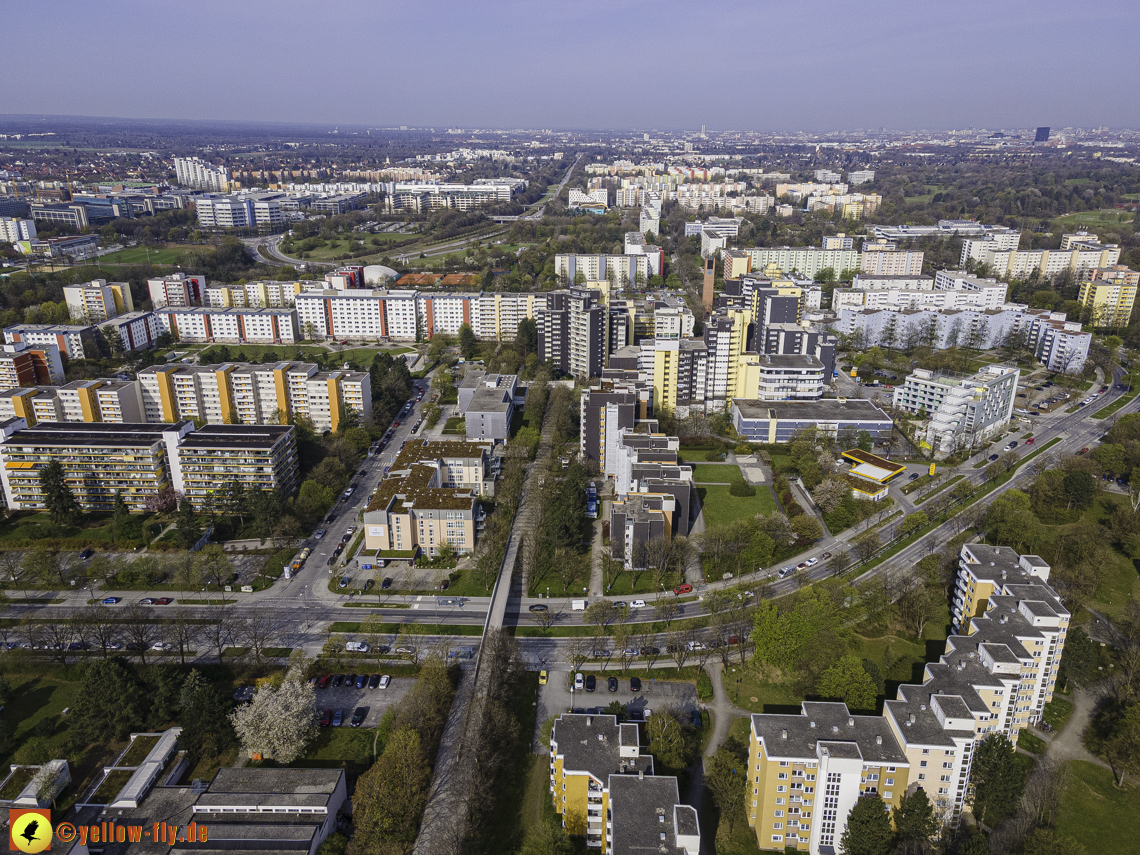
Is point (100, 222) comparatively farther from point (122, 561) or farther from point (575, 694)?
point (575, 694)

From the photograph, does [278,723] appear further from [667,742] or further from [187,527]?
[187,527]

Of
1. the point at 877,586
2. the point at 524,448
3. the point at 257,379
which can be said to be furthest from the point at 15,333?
the point at 877,586

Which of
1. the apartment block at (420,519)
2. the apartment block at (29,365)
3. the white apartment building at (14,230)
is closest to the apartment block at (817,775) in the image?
the apartment block at (420,519)

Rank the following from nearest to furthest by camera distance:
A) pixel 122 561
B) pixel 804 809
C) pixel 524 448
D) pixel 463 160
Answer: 1. pixel 804 809
2. pixel 122 561
3. pixel 524 448
4. pixel 463 160

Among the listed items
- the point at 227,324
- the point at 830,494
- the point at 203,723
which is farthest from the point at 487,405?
the point at 227,324

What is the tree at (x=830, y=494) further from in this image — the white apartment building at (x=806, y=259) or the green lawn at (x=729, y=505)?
the white apartment building at (x=806, y=259)

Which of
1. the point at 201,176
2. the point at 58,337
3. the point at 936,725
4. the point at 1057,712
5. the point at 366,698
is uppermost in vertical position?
the point at 201,176
